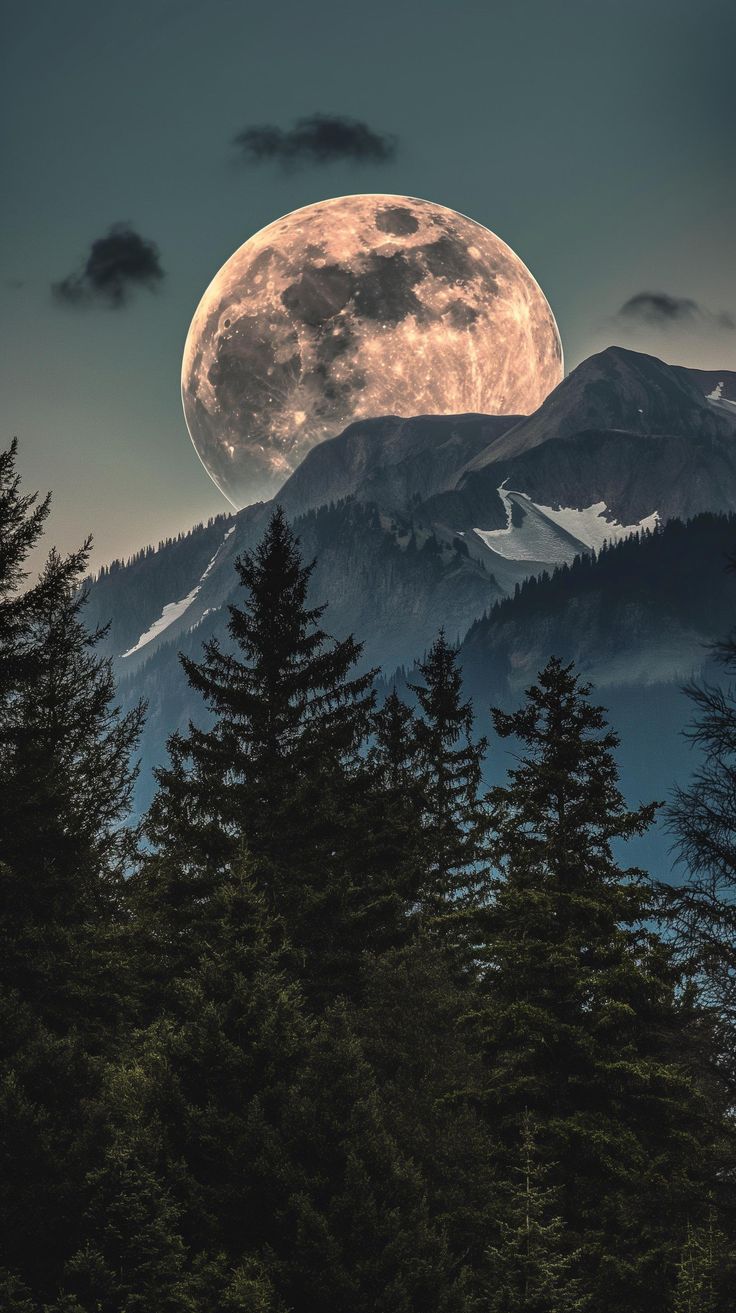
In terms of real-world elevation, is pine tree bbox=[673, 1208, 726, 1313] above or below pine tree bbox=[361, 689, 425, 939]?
below

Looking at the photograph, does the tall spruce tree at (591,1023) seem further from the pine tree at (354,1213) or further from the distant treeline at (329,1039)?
the pine tree at (354,1213)

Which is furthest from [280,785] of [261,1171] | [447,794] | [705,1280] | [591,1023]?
[705,1280]

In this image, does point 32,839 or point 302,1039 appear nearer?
point 302,1039

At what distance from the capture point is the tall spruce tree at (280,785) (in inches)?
1209

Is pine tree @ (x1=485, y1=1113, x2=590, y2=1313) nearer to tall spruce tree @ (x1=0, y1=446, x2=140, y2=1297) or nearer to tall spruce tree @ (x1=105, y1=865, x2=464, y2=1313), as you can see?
tall spruce tree @ (x1=105, y1=865, x2=464, y2=1313)

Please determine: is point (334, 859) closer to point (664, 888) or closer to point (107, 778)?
point (107, 778)

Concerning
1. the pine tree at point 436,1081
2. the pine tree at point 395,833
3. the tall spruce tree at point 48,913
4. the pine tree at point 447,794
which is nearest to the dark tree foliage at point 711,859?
the pine tree at point 436,1081

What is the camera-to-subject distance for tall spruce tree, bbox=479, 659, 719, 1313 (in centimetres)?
2202

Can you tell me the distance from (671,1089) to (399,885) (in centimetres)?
1131

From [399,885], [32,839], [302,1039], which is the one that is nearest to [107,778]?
[32,839]

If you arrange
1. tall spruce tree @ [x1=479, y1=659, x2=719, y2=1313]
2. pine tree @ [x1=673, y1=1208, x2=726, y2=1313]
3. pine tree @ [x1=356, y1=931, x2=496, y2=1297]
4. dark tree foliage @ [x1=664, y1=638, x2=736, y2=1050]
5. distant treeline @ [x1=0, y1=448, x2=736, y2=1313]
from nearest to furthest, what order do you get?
pine tree @ [x1=673, y1=1208, x2=726, y2=1313] → distant treeline @ [x1=0, y1=448, x2=736, y2=1313] → dark tree foliage @ [x1=664, y1=638, x2=736, y2=1050] → tall spruce tree @ [x1=479, y1=659, x2=719, y2=1313] → pine tree @ [x1=356, y1=931, x2=496, y2=1297]

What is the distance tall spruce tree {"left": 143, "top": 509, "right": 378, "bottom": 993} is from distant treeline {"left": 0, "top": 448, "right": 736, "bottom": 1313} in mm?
121

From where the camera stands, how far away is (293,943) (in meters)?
30.0

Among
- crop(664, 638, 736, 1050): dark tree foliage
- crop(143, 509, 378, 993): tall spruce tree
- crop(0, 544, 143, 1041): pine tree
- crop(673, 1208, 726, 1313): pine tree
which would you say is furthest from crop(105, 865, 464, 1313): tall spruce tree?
crop(143, 509, 378, 993): tall spruce tree
